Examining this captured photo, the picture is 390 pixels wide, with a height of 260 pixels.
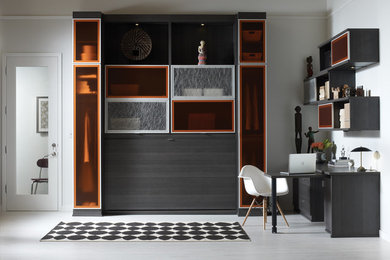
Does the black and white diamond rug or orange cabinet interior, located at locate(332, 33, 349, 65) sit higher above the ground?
orange cabinet interior, located at locate(332, 33, 349, 65)

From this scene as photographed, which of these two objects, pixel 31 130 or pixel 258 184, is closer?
pixel 258 184

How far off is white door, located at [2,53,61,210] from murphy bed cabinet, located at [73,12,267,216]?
63 cm

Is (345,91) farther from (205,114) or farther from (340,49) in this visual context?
(205,114)

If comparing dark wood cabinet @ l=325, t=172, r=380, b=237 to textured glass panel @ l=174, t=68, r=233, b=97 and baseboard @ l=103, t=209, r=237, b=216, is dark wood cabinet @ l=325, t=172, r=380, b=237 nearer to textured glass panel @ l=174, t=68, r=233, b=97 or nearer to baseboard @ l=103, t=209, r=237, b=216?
baseboard @ l=103, t=209, r=237, b=216

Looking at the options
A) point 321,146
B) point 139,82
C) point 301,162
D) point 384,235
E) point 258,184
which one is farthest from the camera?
point 139,82

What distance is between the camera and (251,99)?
6.40 m

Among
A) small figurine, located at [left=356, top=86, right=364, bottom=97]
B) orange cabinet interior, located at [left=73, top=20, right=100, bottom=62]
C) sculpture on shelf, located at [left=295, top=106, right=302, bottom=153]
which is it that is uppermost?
orange cabinet interior, located at [left=73, top=20, right=100, bottom=62]

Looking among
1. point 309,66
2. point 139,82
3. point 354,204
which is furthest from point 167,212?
point 309,66

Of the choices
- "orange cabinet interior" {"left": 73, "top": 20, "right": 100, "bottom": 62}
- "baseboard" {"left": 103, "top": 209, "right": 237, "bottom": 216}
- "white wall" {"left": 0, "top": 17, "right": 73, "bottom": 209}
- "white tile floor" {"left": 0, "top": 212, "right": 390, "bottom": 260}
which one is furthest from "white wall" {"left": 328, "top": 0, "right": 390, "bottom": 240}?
"white wall" {"left": 0, "top": 17, "right": 73, "bottom": 209}

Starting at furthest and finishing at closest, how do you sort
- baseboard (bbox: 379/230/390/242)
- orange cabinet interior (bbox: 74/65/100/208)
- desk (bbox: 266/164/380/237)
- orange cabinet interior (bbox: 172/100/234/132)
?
1. orange cabinet interior (bbox: 172/100/234/132)
2. orange cabinet interior (bbox: 74/65/100/208)
3. desk (bbox: 266/164/380/237)
4. baseboard (bbox: 379/230/390/242)

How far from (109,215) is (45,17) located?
9.95 feet

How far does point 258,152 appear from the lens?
21.0 feet

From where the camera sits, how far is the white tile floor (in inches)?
171

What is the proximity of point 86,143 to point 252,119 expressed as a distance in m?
2.30
